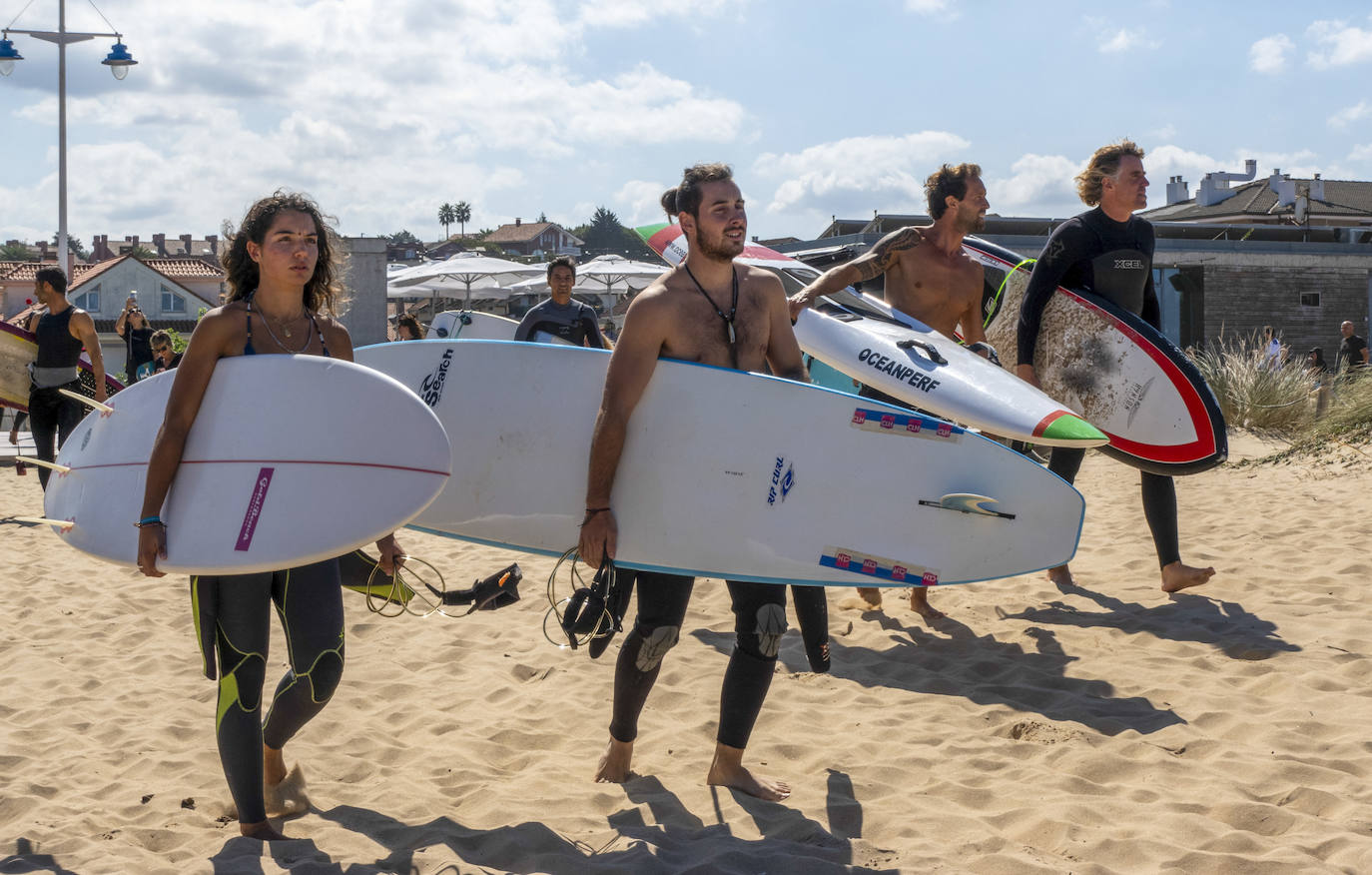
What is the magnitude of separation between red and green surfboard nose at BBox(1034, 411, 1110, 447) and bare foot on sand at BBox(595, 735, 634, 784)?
5.70 feet

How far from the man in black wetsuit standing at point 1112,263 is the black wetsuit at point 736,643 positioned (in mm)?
2183

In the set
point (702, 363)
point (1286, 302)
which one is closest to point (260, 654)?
point (702, 363)

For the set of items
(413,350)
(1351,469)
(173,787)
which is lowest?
(173,787)

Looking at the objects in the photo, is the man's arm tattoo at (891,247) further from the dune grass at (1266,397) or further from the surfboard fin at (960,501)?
the dune grass at (1266,397)

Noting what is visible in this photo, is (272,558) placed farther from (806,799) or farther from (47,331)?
(47,331)

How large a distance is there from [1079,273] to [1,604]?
5080 mm

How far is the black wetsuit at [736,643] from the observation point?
2936 mm

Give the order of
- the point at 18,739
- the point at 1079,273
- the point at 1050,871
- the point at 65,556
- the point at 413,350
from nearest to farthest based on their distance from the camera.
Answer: the point at 1050,871 → the point at 18,739 → the point at 413,350 → the point at 1079,273 → the point at 65,556

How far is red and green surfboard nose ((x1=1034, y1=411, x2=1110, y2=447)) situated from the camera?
12.4ft

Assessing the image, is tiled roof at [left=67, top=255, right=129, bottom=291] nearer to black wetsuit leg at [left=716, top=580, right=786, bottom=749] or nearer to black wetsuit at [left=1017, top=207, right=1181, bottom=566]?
black wetsuit at [left=1017, top=207, right=1181, bottom=566]

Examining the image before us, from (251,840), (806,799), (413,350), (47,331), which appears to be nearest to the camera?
(251,840)

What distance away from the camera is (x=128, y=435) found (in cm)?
309

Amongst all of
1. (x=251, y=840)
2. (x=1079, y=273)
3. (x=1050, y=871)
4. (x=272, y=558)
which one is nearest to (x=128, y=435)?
(x=272, y=558)

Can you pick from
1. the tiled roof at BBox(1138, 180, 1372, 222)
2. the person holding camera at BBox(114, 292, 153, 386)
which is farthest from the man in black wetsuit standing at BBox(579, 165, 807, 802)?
the tiled roof at BBox(1138, 180, 1372, 222)
